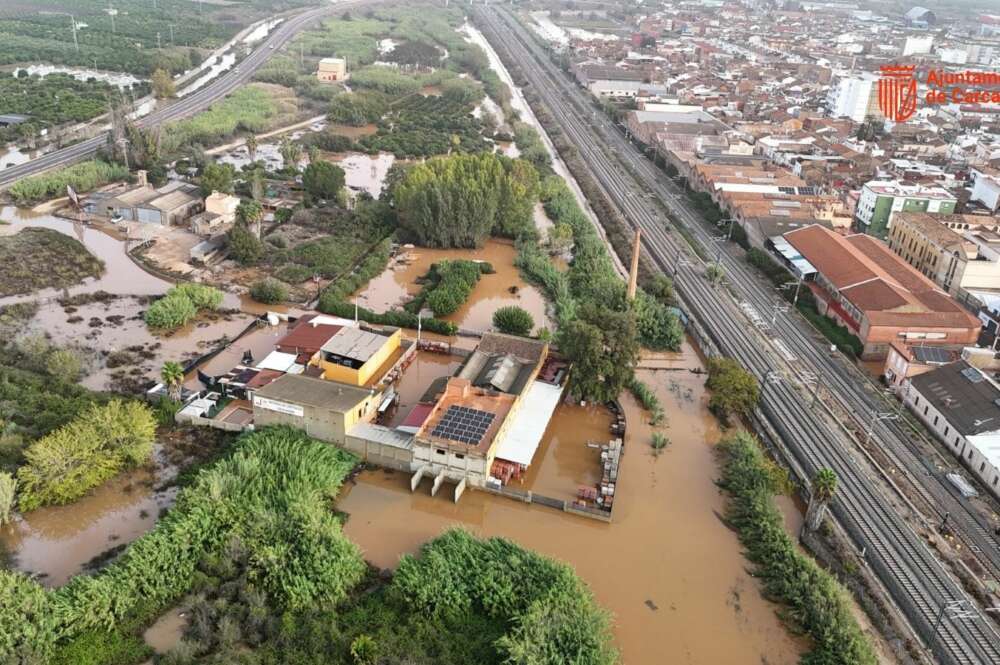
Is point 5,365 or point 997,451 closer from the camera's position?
point 997,451

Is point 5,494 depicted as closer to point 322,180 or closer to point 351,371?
point 351,371

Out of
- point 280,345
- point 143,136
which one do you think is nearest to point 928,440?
point 280,345

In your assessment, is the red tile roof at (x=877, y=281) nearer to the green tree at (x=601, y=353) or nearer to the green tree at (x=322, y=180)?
the green tree at (x=601, y=353)

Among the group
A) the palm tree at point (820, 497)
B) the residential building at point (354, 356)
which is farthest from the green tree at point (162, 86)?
the palm tree at point (820, 497)

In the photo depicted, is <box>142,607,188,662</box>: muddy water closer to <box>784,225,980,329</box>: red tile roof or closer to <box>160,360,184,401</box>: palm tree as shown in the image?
<box>160,360,184,401</box>: palm tree

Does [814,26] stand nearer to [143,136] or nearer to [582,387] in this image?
[143,136]

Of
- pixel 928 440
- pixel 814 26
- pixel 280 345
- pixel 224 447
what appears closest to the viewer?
pixel 224 447

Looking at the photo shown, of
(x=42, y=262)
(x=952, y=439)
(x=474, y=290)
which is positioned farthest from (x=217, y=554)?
(x=42, y=262)
